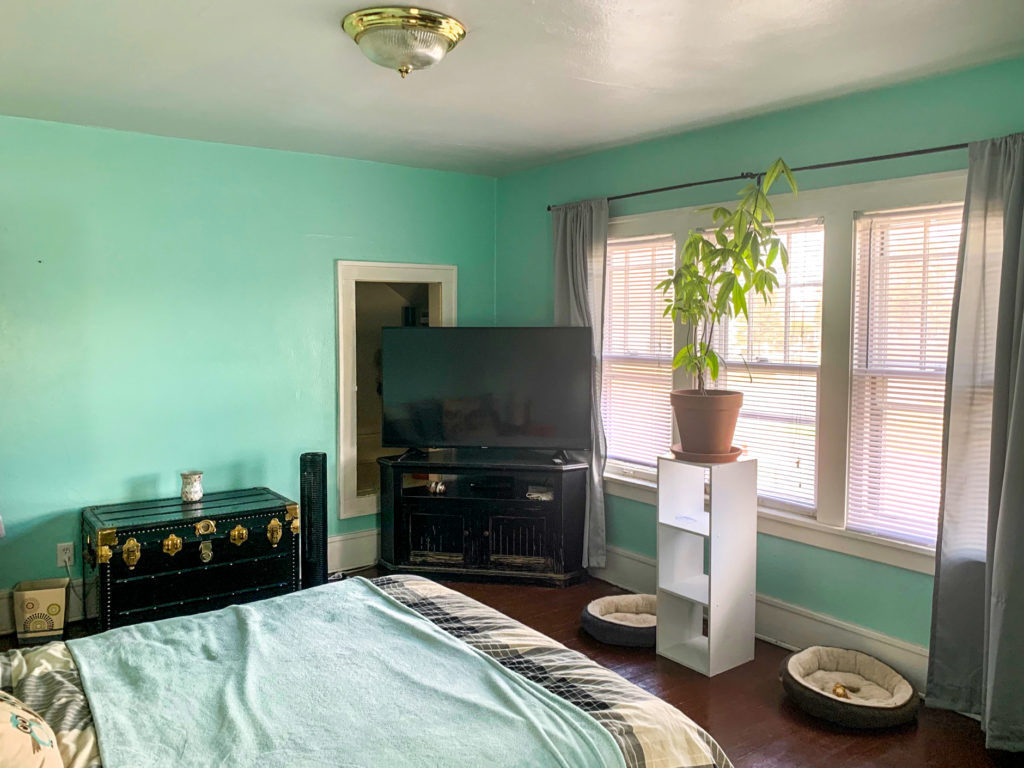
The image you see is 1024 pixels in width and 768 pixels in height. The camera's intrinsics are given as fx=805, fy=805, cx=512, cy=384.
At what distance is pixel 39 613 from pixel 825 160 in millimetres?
4029

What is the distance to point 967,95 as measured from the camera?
3.00m

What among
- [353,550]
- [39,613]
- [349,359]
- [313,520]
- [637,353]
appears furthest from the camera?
[353,550]

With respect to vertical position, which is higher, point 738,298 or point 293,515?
point 738,298

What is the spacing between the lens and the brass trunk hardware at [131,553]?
11.8 feet

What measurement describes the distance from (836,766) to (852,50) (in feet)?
8.03

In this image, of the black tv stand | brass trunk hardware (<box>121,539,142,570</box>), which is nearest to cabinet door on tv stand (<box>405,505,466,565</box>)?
the black tv stand

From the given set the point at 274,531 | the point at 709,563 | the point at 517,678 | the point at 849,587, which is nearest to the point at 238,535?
the point at 274,531

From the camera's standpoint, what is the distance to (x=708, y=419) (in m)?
3.42

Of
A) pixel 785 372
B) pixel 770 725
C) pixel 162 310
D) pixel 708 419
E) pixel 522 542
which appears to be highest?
pixel 162 310

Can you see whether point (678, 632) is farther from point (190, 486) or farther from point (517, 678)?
point (190, 486)

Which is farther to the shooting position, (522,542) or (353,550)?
(353,550)

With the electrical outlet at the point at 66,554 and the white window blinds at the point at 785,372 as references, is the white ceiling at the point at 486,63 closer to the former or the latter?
the white window blinds at the point at 785,372

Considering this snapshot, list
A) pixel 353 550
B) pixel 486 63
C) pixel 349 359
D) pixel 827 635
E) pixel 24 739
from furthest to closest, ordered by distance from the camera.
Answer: pixel 353 550, pixel 349 359, pixel 827 635, pixel 486 63, pixel 24 739

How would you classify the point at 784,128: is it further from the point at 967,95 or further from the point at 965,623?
the point at 965,623
